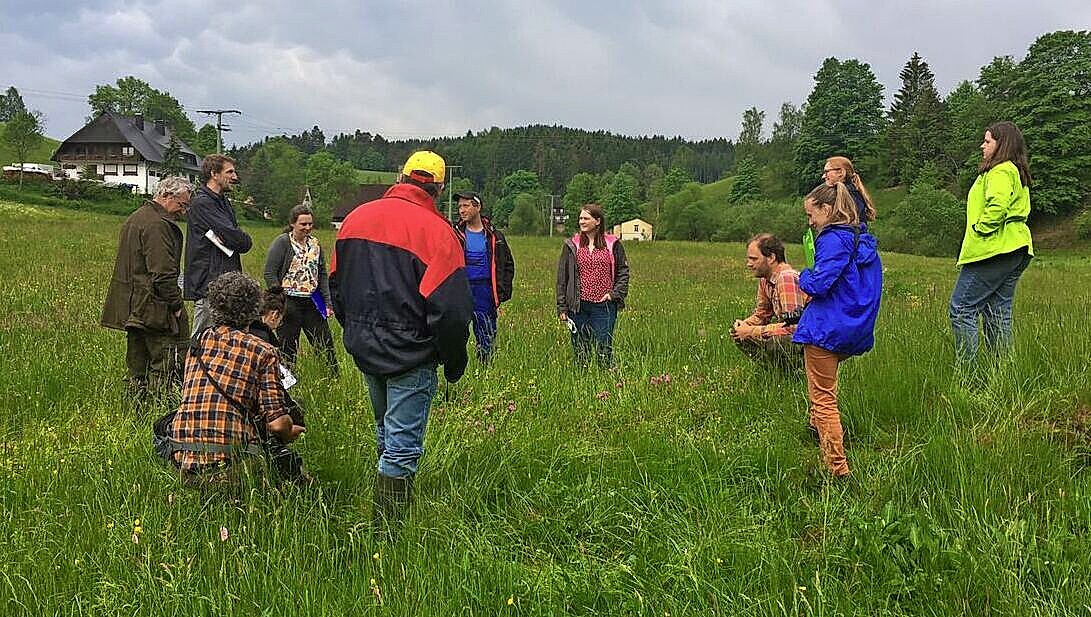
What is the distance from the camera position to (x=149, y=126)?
298 ft

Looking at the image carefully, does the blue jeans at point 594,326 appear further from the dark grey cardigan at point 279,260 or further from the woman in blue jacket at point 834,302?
the woman in blue jacket at point 834,302

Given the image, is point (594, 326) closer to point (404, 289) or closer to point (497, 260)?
point (497, 260)

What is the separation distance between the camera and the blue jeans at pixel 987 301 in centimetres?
540

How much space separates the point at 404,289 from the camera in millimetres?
3426

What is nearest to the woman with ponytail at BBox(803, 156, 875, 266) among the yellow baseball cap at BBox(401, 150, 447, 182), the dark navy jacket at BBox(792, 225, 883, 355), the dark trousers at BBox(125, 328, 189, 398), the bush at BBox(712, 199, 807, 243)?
the dark navy jacket at BBox(792, 225, 883, 355)

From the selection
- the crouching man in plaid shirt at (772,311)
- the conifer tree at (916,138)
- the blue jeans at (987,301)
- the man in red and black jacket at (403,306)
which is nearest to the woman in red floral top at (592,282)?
the crouching man in plaid shirt at (772,311)

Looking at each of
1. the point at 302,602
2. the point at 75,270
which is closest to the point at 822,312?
the point at 302,602

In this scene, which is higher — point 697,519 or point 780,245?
point 780,245

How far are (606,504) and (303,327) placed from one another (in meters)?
4.36

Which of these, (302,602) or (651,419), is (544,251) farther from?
(302,602)

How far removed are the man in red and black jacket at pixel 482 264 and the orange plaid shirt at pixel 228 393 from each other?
121 inches

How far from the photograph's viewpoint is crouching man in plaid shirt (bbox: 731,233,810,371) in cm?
515

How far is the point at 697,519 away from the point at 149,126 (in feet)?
338

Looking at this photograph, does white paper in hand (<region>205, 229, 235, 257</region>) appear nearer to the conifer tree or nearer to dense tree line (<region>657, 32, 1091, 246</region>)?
dense tree line (<region>657, 32, 1091, 246</region>)
